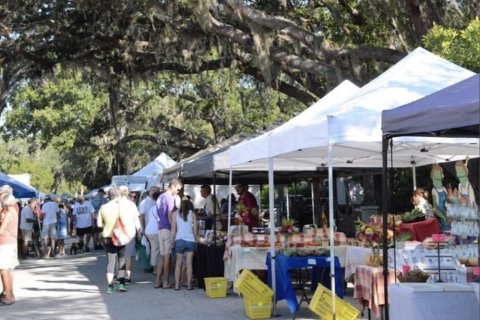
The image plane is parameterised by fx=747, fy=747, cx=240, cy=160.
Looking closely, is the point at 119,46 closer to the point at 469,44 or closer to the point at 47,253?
the point at 47,253

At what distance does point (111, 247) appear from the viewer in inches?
464

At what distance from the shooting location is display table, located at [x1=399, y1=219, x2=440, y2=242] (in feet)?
29.6

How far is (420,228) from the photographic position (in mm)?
9180

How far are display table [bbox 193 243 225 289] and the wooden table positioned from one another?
4237 millimetres

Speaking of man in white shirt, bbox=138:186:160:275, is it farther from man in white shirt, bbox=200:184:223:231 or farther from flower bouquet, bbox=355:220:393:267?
flower bouquet, bbox=355:220:393:267

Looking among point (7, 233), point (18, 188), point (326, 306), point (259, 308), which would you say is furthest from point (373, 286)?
point (18, 188)

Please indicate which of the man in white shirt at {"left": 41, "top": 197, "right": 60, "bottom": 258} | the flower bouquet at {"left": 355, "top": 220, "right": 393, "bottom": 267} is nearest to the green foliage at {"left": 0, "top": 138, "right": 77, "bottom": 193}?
the man in white shirt at {"left": 41, "top": 197, "right": 60, "bottom": 258}

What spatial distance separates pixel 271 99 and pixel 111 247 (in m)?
21.4

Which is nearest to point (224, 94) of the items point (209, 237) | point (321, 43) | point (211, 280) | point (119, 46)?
point (119, 46)

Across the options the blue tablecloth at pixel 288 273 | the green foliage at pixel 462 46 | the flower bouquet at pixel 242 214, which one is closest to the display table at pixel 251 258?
the blue tablecloth at pixel 288 273

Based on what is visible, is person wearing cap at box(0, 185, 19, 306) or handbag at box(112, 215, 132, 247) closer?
person wearing cap at box(0, 185, 19, 306)

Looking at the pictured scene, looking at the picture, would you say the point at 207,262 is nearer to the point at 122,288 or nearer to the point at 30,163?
the point at 122,288

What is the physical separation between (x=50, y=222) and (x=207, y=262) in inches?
372

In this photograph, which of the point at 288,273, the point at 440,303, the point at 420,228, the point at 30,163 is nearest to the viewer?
the point at 440,303
